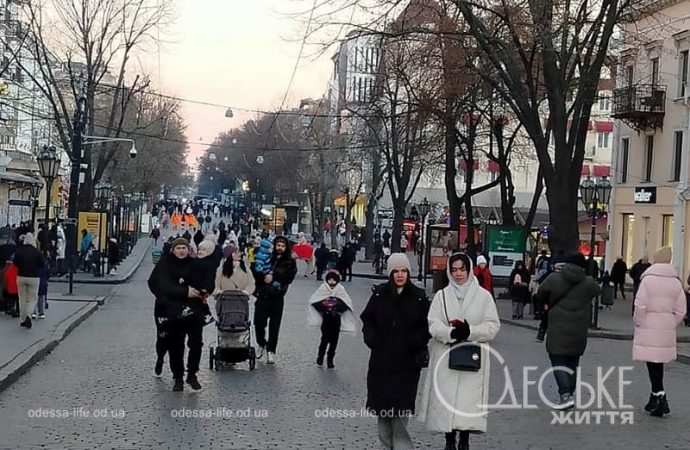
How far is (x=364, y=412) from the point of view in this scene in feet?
36.8

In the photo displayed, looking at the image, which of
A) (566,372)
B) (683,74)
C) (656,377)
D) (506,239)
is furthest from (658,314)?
(683,74)

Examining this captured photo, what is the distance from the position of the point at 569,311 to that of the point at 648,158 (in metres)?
34.0

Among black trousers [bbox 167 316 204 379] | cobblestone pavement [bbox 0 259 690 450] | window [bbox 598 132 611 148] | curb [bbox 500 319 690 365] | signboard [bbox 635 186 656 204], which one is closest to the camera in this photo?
cobblestone pavement [bbox 0 259 690 450]

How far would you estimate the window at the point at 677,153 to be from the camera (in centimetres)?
4088

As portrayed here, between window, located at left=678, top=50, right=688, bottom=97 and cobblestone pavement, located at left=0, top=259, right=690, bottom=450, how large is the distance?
24.6 m

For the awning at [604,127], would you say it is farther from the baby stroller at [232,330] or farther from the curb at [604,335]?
the baby stroller at [232,330]

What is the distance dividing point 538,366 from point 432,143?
89.9 ft

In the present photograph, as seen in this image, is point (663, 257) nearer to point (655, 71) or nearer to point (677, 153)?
point (677, 153)

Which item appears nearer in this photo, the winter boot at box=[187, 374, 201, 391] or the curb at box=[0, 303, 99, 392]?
the winter boot at box=[187, 374, 201, 391]

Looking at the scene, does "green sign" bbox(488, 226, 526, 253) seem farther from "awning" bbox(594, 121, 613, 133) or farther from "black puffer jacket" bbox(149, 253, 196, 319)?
"awning" bbox(594, 121, 613, 133)

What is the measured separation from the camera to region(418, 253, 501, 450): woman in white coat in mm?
8312

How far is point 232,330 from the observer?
14.3 metres

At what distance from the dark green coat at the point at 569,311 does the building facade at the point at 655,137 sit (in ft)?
92.5

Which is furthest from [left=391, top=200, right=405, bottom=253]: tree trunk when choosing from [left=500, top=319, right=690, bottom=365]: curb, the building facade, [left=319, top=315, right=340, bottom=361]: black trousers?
[left=319, top=315, right=340, bottom=361]: black trousers
